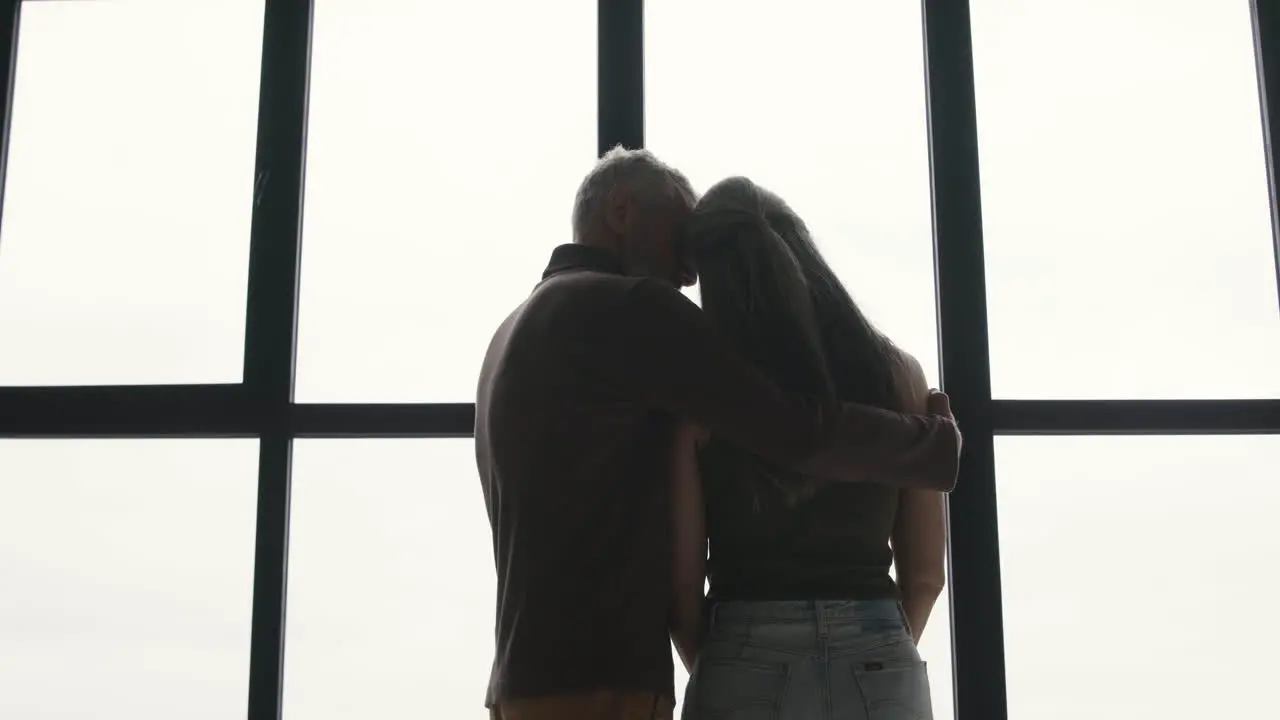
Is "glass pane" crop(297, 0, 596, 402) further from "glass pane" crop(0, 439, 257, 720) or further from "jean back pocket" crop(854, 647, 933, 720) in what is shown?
"jean back pocket" crop(854, 647, 933, 720)

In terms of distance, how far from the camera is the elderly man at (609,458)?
4.04 ft

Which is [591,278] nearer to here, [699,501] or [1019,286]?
[699,501]

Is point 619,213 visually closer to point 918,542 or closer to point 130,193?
point 918,542

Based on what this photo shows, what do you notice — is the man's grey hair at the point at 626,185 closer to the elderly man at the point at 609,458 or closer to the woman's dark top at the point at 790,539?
the elderly man at the point at 609,458

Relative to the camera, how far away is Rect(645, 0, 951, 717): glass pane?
1940mm

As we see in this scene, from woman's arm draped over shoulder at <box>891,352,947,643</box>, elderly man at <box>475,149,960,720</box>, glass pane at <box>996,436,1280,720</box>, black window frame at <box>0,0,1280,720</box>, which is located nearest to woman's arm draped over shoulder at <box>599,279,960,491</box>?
elderly man at <box>475,149,960,720</box>

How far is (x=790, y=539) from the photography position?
1.28 m

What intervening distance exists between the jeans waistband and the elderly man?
0.32 feet

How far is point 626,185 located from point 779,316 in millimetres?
321

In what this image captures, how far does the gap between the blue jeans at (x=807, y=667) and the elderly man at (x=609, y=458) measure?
8cm

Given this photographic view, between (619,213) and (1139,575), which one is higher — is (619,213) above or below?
above

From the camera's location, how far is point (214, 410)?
187 centimetres

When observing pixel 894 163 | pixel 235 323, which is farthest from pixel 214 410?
pixel 894 163

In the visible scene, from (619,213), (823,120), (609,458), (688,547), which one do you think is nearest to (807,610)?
(688,547)
